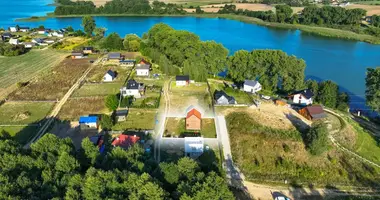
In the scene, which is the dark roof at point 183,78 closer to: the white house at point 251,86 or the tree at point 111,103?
the white house at point 251,86

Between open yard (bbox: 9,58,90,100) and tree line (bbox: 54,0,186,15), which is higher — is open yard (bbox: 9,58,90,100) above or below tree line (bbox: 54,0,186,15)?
below

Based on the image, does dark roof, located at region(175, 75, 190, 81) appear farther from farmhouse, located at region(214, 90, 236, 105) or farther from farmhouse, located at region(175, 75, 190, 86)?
farmhouse, located at region(214, 90, 236, 105)

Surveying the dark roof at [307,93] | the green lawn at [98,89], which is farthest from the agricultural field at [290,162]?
the green lawn at [98,89]

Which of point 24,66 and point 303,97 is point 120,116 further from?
point 24,66

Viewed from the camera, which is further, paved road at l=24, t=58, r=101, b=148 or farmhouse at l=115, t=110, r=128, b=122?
farmhouse at l=115, t=110, r=128, b=122

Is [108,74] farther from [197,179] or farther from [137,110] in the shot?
[197,179]

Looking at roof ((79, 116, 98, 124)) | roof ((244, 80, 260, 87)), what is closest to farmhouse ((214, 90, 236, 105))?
roof ((244, 80, 260, 87))

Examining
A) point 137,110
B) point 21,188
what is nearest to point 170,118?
point 137,110
